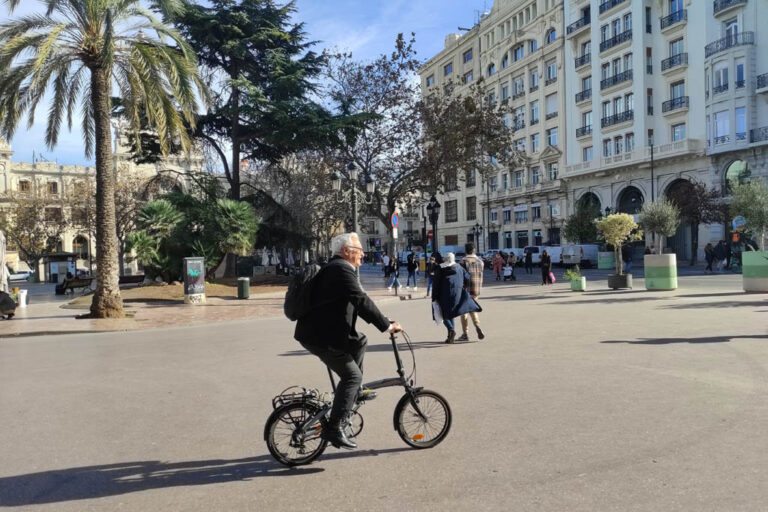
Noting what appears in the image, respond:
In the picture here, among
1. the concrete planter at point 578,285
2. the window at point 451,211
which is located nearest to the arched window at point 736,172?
the concrete planter at point 578,285

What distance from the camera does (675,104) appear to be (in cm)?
4262

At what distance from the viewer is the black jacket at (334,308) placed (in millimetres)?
4176

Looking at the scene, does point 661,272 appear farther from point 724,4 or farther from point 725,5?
point 724,4

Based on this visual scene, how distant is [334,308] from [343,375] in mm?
499

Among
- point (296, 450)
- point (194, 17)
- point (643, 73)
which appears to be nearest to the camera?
point (296, 450)

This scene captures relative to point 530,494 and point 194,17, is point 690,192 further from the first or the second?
point 530,494

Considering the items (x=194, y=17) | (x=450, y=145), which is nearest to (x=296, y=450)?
(x=450, y=145)

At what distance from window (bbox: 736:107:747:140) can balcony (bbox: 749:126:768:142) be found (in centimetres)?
42

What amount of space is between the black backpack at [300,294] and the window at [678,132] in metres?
45.0

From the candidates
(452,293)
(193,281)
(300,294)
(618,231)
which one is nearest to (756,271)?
(618,231)

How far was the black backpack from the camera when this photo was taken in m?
4.18

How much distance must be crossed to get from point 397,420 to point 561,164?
2097 inches

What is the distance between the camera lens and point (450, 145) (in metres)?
27.3

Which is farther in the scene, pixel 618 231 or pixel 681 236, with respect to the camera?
pixel 681 236
